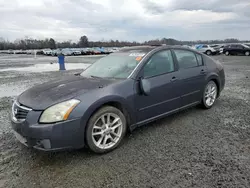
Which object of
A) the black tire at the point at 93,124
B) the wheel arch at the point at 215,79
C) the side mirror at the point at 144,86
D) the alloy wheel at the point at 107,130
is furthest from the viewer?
the wheel arch at the point at 215,79

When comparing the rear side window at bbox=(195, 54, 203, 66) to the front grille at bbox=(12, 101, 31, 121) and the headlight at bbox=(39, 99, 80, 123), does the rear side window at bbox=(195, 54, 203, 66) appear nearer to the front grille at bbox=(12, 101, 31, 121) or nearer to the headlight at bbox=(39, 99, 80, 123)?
the headlight at bbox=(39, 99, 80, 123)

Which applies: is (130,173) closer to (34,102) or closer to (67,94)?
(67,94)

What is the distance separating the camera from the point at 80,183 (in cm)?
247

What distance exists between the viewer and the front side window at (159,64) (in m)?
3.69

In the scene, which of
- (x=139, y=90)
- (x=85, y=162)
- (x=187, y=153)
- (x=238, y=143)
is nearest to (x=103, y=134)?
(x=85, y=162)

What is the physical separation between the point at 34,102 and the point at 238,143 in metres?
3.18

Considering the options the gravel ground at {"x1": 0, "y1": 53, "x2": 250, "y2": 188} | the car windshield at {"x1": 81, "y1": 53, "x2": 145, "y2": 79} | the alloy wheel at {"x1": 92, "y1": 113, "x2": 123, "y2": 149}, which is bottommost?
the gravel ground at {"x1": 0, "y1": 53, "x2": 250, "y2": 188}

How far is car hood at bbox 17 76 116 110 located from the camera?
287 cm

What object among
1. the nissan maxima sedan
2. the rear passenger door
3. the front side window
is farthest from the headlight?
the rear passenger door

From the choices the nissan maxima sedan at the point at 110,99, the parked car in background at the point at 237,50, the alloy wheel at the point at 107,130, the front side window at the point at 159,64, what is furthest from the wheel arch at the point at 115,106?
the parked car in background at the point at 237,50

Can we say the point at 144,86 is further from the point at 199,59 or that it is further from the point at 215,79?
the point at 215,79

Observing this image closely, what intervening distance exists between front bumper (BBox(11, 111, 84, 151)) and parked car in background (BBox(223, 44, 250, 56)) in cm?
2952

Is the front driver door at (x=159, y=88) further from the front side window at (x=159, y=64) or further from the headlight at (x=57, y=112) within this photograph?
the headlight at (x=57, y=112)

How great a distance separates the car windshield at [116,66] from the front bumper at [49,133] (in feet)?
4.09
